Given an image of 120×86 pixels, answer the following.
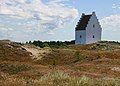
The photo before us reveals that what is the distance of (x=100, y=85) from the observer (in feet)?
47.6

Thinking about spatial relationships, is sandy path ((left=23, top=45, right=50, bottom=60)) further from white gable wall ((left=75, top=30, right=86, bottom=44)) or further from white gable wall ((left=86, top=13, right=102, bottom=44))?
white gable wall ((left=86, top=13, right=102, bottom=44))

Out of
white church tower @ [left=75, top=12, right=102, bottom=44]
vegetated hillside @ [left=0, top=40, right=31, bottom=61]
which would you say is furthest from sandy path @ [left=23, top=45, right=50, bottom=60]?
white church tower @ [left=75, top=12, right=102, bottom=44]

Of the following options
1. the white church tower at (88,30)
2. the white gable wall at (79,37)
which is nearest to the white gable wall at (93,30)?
the white church tower at (88,30)

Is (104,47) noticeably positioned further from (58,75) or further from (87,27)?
(58,75)

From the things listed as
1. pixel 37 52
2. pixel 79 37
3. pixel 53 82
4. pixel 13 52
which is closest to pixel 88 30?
pixel 79 37

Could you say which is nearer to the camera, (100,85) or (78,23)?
(100,85)

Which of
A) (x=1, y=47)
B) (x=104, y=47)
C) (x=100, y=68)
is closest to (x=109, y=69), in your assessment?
(x=100, y=68)

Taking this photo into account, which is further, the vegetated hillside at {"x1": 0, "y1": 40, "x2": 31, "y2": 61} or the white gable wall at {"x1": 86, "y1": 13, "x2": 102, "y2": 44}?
the white gable wall at {"x1": 86, "y1": 13, "x2": 102, "y2": 44}

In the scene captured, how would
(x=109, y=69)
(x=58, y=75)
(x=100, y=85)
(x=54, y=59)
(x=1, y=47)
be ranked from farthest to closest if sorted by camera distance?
1. (x=1, y=47)
2. (x=54, y=59)
3. (x=109, y=69)
4. (x=58, y=75)
5. (x=100, y=85)

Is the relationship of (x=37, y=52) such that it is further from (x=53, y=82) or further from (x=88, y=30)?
(x=88, y=30)

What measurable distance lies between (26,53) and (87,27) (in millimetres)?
33403

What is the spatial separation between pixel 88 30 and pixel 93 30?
1.48 meters

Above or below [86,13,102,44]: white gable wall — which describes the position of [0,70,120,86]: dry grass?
below

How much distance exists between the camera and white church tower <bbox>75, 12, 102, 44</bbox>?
71.8 m
